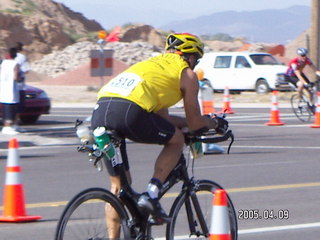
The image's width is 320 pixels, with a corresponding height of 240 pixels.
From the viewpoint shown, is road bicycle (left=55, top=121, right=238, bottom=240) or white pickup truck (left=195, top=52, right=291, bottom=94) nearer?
road bicycle (left=55, top=121, right=238, bottom=240)

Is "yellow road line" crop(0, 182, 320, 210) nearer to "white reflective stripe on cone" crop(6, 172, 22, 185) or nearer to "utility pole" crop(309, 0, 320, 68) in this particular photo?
"white reflective stripe on cone" crop(6, 172, 22, 185)

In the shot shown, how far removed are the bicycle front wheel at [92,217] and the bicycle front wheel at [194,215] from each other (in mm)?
459

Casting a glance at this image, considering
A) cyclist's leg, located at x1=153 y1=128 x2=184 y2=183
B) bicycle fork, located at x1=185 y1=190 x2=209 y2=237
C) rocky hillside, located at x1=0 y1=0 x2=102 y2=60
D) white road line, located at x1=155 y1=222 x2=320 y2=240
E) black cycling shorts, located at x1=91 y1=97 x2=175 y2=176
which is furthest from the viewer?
rocky hillside, located at x1=0 y1=0 x2=102 y2=60

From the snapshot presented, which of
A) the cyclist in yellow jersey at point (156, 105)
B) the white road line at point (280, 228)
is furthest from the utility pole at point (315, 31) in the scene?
the cyclist in yellow jersey at point (156, 105)

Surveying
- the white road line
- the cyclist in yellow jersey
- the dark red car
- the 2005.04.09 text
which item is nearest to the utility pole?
the dark red car

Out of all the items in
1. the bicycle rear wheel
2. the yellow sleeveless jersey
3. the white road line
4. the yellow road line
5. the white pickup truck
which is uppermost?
the yellow sleeveless jersey

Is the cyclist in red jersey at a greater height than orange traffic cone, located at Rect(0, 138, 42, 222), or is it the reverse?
orange traffic cone, located at Rect(0, 138, 42, 222)

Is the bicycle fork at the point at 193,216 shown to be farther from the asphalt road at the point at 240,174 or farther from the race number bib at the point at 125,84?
the asphalt road at the point at 240,174

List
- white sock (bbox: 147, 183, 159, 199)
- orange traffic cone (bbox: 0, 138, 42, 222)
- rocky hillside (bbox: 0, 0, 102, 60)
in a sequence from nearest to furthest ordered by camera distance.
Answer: white sock (bbox: 147, 183, 159, 199) → orange traffic cone (bbox: 0, 138, 42, 222) → rocky hillside (bbox: 0, 0, 102, 60)

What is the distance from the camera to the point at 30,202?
10898 mm

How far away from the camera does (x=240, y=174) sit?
13.3m

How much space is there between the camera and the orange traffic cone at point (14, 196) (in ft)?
31.3

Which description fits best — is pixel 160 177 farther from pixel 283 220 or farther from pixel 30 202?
pixel 30 202

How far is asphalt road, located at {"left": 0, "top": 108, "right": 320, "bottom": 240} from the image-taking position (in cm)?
929
